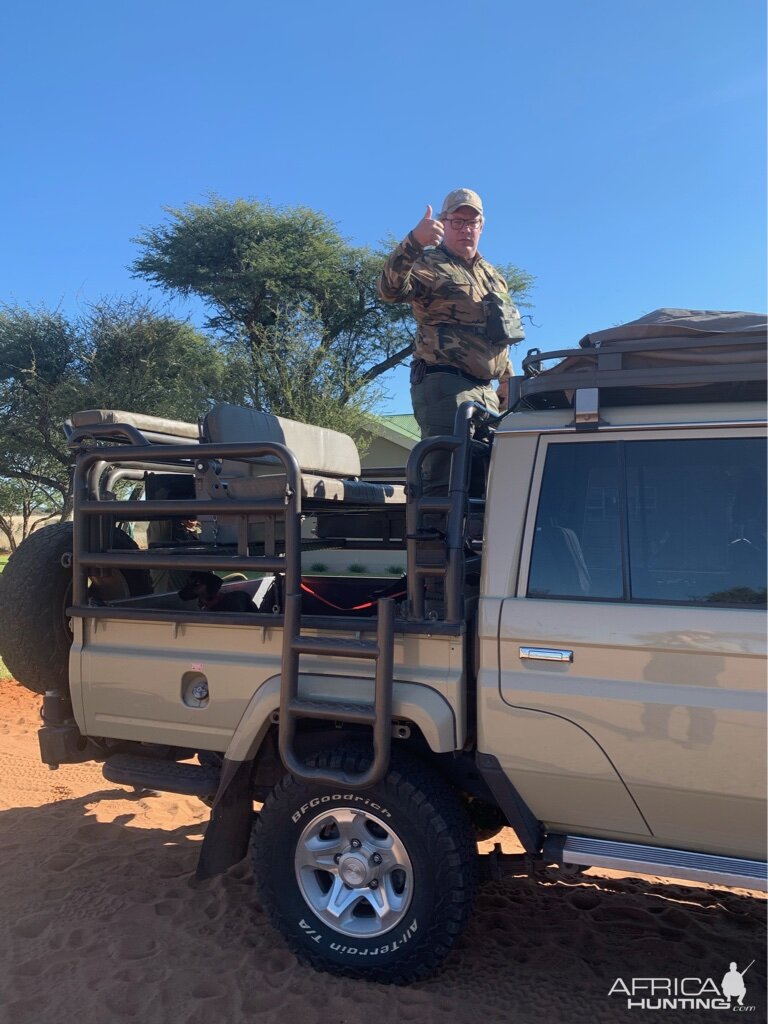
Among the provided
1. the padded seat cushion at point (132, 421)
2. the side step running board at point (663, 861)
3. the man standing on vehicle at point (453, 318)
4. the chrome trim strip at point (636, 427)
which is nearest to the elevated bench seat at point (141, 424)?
the padded seat cushion at point (132, 421)

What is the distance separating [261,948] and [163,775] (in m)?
0.82

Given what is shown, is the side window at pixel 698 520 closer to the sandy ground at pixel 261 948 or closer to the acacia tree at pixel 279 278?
the sandy ground at pixel 261 948

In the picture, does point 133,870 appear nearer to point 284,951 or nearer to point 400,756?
point 284,951

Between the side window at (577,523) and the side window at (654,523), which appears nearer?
the side window at (654,523)

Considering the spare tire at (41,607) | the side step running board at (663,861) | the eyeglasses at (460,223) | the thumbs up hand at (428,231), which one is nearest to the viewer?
the side step running board at (663,861)

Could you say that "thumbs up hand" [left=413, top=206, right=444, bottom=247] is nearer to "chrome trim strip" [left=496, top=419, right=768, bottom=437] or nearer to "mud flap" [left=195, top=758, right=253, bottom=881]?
"chrome trim strip" [left=496, top=419, right=768, bottom=437]

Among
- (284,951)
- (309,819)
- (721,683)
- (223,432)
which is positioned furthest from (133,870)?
(721,683)

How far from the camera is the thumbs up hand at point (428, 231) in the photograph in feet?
13.0

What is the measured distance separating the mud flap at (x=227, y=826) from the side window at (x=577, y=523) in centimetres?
144

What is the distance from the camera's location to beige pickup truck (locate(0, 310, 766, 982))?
255cm

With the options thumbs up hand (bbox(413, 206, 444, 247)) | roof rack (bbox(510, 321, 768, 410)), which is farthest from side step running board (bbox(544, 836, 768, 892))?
thumbs up hand (bbox(413, 206, 444, 247))

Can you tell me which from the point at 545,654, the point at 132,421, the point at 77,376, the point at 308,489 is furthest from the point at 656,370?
the point at 77,376

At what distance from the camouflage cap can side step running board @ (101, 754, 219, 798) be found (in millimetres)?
3293

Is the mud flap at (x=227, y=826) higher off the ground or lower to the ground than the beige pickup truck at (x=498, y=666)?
lower
